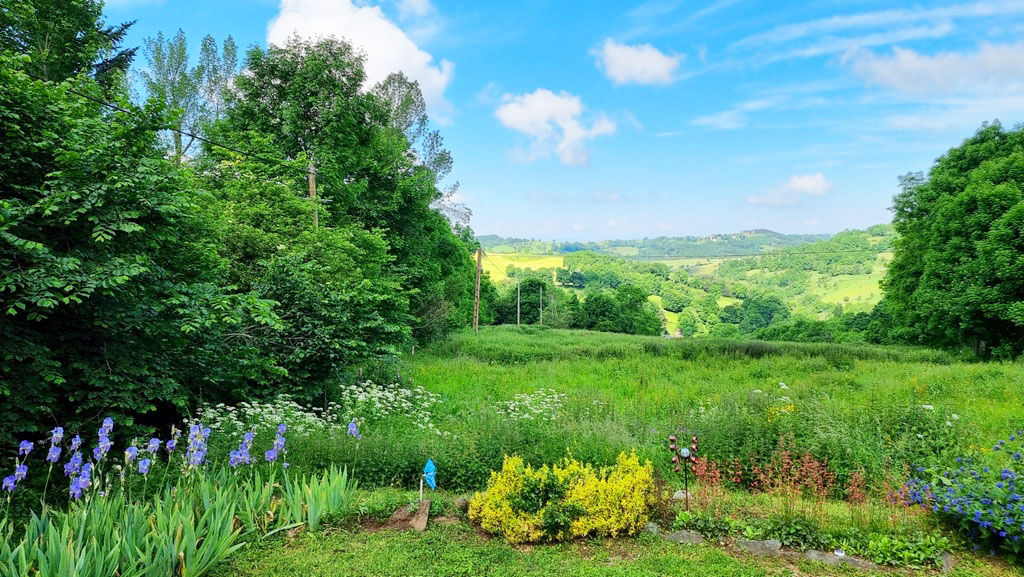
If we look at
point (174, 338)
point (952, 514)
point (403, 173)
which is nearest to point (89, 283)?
point (174, 338)

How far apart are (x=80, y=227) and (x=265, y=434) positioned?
10.4 ft

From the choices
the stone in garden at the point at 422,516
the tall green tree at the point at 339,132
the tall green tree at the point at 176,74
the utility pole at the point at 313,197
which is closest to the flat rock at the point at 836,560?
the stone in garden at the point at 422,516

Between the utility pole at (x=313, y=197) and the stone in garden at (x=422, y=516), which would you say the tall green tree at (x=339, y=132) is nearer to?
the utility pole at (x=313, y=197)

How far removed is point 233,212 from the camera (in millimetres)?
12305

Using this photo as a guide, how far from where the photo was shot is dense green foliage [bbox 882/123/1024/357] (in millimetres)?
17203

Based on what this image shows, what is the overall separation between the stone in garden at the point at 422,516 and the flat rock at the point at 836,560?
326 cm

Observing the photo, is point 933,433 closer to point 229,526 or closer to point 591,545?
point 591,545

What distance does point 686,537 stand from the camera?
422cm

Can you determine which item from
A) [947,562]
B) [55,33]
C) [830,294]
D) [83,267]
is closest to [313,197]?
[55,33]

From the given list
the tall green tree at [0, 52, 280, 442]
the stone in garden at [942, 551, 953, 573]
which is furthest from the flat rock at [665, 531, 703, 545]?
the tall green tree at [0, 52, 280, 442]

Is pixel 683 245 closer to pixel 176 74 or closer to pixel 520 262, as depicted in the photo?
pixel 520 262

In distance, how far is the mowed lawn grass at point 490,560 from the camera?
3582mm

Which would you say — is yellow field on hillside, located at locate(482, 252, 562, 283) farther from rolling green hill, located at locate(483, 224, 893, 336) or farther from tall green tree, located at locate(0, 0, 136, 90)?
tall green tree, located at locate(0, 0, 136, 90)

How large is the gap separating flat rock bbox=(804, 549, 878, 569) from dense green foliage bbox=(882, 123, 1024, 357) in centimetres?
1918
